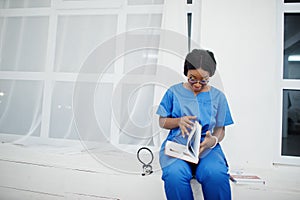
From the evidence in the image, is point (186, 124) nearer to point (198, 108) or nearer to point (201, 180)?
point (198, 108)

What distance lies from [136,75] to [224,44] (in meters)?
0.69

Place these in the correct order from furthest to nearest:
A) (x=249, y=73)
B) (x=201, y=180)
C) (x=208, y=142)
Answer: (x=249, y=73) → (x=208, y=142) → (x=201, y=180)

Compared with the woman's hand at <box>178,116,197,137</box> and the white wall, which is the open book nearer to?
the woman's hand at <box>178,116,197,137</box>

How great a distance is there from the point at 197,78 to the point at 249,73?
0.61m

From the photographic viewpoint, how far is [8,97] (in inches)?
77.1

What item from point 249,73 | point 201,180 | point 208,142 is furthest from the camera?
point 249,73

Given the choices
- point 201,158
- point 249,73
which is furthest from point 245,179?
point 249,73

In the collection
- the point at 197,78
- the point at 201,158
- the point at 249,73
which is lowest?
the point at 201,158

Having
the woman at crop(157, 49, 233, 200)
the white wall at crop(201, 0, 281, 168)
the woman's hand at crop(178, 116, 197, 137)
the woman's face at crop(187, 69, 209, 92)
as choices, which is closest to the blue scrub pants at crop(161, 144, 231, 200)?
the woman at crop(157, 49, 233, 200)

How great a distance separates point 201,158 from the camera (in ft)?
3.73

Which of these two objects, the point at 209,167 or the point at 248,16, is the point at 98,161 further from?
the point at 248,16

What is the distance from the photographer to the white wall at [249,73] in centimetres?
160

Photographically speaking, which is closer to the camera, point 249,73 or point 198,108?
point 198,108

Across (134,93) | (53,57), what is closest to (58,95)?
(53,57)
